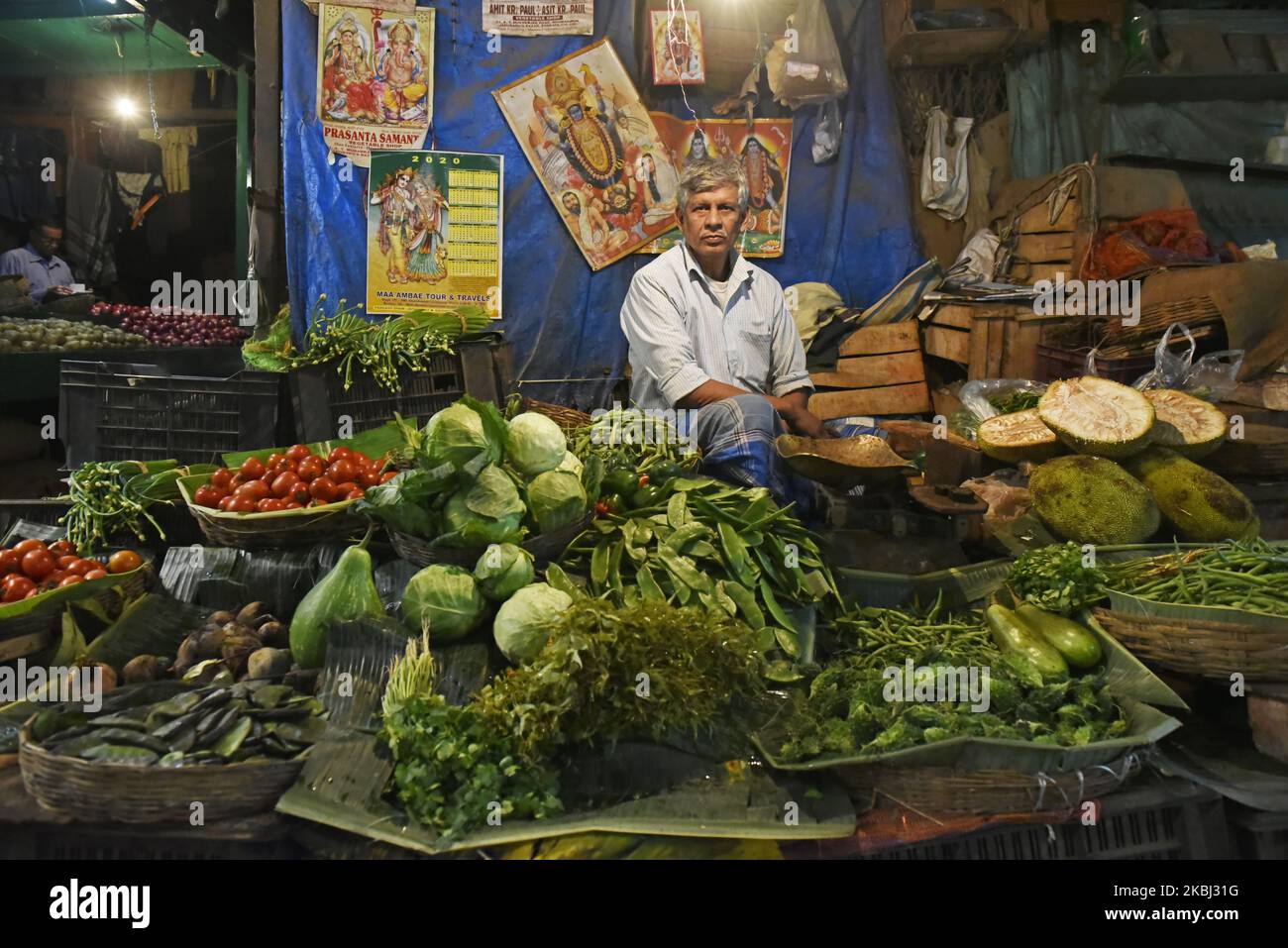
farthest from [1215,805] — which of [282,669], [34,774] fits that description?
[34,774]

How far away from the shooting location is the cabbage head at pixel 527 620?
257 centimetres

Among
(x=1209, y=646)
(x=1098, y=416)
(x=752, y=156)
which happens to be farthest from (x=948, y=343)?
(x=1209, y=646)

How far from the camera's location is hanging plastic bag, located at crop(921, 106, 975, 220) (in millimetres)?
6336

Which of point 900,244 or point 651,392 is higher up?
point 900,244

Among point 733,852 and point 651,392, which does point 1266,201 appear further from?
point 733,852

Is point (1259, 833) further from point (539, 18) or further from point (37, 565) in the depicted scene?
point (539, 18)

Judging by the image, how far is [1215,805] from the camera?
2.32 m

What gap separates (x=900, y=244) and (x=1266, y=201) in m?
2.88

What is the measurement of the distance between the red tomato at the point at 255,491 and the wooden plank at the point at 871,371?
12.6 feet

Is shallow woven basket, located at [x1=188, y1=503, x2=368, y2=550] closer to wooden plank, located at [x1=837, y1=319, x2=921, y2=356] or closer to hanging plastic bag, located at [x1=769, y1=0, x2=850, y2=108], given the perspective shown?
wooden plank, located at [x1=837, y1=319, x2=921, y2=356]

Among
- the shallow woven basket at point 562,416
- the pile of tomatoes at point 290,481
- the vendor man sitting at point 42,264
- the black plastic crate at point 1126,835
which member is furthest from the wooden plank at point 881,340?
the vendor man sitting at point 42,264

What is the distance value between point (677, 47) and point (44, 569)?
4.80m
